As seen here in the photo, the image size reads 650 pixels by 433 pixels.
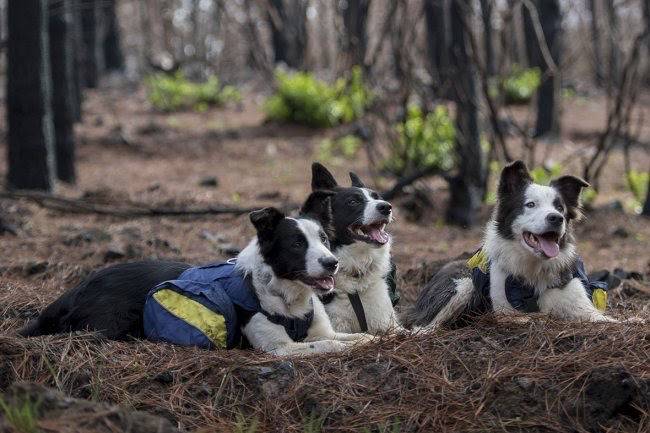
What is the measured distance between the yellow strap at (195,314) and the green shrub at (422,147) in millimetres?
8415

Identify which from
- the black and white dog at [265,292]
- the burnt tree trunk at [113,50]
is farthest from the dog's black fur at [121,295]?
the burnt tree trunk at [113,50]

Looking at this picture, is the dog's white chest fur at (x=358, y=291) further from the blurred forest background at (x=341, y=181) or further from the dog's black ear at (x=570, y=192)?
the dog's black ear at (x=570, y=192)

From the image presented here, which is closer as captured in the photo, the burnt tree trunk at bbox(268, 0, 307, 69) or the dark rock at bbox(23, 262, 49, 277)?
the dark rock at bbox(23, 262, 49, 277)

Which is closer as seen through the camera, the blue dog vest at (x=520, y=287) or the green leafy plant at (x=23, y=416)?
the green leafy plant at (x=23, y=416)

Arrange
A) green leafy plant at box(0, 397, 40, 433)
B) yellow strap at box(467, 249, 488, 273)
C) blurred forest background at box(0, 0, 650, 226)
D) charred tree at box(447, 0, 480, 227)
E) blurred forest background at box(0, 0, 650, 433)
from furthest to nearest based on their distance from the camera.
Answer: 1. charred tree at box(447, 0, 480, 227)
2. blurred forest background at box(0, 0, 650, 226)
3. yellow strap at box(467, 249, 488, 273)
4. blurred forest background at box(0, 0, 650, 433)
5. green leafy plant at box(0, 397, 40, 433)

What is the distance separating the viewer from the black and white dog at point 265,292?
5.77 meters

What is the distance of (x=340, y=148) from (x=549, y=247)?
1347 cm

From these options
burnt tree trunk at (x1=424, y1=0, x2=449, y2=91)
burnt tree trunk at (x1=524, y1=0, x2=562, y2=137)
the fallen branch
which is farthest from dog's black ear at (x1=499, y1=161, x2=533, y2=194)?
burnt tree trunk at (x1=524, y1=0, x2=562, y2=137)

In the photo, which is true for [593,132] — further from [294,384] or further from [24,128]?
Answer: [294,384]

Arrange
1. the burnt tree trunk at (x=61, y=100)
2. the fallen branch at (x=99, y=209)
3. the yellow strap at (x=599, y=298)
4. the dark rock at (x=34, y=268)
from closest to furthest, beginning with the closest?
the yellow strap at (x=599, y=298) → the dark rock at (x=34, y=268) → the fallen branch at (x=99, y=209) → the burnt tree trunk at (x=61, y=100)

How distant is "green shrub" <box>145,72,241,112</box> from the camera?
26016mm

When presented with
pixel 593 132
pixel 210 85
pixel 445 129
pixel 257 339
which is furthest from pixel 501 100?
pixel 210 85

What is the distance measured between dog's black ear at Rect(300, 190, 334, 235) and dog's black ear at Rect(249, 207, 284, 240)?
0.35 metres

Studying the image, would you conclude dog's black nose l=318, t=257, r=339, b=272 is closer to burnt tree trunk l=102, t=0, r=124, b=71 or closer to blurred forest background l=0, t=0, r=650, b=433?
blurred forest background l=0, t=0, r=650, b=433
